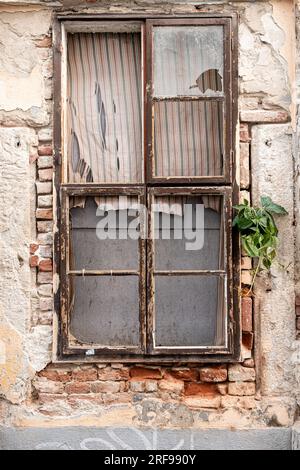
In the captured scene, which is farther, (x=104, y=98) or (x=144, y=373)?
(x=104, y=98)

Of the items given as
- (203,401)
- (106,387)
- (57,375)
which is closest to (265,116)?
(203,401)

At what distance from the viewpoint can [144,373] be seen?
4262mm

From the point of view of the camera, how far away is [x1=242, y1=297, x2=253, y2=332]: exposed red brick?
425 centimetres

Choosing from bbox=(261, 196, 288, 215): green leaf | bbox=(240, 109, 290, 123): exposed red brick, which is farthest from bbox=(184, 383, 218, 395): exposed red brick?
bbox=(240, 109, 290, 123): exposed red brick

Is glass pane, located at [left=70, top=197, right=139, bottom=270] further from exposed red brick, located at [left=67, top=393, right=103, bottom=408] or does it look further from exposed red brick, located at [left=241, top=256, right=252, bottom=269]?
exposed red brick, located at [left=67, top=393, right=103, bottom=408]

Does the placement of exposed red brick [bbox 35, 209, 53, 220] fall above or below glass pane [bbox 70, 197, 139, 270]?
above

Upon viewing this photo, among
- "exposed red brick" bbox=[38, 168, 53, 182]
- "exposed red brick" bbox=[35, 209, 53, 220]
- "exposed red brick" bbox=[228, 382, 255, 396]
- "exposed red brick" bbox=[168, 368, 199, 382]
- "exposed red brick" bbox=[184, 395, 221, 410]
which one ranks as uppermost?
"exposed red brick" bbox=[38, 168, 53, 182]

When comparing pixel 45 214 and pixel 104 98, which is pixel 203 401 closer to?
pixel 45 214

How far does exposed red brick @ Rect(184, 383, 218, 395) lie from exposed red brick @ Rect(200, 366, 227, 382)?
0.04 metres

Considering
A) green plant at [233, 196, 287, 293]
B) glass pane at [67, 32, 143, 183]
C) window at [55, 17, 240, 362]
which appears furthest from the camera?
glass pane at [67, 32, 143, 183]

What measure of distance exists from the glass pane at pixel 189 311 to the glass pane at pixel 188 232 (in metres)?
0.09

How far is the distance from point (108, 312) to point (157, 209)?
0.64 metres

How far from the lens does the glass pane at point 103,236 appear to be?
14.1 ft
